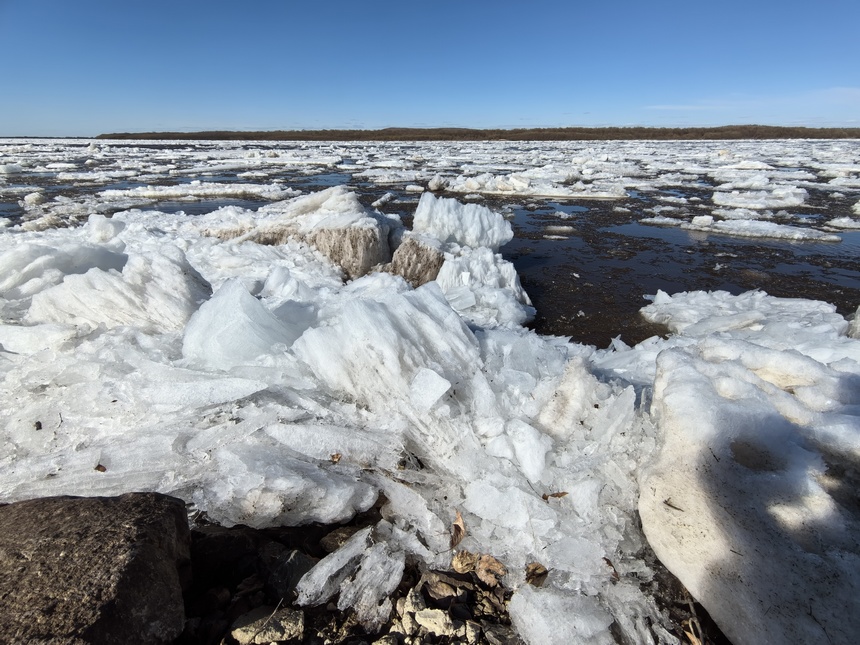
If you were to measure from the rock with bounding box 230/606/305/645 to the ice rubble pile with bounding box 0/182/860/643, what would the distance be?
0.31ft

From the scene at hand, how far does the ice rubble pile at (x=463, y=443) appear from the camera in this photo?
4.40ft

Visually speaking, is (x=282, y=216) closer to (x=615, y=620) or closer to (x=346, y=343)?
(x=346, y=343)

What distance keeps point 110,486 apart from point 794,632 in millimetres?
2231

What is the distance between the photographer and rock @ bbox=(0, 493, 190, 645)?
103 centimetres

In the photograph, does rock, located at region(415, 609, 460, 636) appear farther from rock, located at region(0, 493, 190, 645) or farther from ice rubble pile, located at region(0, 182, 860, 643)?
rock, located at region(0, 493, 190, 645)

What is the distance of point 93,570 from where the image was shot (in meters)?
1.13

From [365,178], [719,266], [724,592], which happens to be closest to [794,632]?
[724,592]

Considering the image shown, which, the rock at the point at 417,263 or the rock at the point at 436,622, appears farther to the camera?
the rock at the point at 417,263

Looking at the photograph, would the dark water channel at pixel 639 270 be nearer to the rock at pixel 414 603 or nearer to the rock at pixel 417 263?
the rock at pixel 417 263

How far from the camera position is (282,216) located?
596 centimetres

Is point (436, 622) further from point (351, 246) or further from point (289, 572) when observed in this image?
point (351, 246)

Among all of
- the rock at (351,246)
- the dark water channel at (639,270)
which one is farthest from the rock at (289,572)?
the rock at (351,246)

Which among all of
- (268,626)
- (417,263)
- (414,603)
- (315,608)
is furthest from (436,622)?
(417,263)

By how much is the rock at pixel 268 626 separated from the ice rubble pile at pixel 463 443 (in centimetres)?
9
